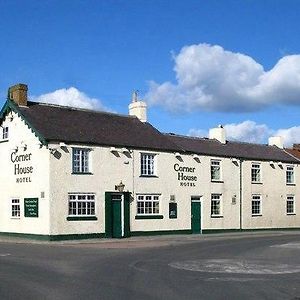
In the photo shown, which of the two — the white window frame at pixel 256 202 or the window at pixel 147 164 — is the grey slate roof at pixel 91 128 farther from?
the white window frame at pixel 256 202

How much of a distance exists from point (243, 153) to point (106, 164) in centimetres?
1349

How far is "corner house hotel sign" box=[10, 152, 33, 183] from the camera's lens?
31.0 meters

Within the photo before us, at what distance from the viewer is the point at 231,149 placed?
40906mm

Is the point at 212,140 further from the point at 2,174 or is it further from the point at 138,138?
the point at 2,174

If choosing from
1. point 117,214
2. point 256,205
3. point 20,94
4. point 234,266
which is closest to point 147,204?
point 117,214

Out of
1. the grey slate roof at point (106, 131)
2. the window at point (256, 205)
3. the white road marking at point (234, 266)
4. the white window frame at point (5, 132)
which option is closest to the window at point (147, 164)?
the grey slate roof at point (106, 131)

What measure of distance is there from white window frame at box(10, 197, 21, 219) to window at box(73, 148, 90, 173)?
4321 millimetres

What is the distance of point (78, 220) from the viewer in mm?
30141

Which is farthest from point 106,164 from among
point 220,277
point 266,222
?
point 220,277

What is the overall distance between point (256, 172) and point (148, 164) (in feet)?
36.7

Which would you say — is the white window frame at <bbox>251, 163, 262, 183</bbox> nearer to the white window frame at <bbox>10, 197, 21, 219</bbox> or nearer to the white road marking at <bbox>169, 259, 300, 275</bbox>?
the white window frame at <bbox>10, 197, 21, 219</bbox>

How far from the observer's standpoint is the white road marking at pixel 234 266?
15289 mm

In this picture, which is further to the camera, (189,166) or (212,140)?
(212,140)

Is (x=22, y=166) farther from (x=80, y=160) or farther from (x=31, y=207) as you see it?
(x=80, y=160)
